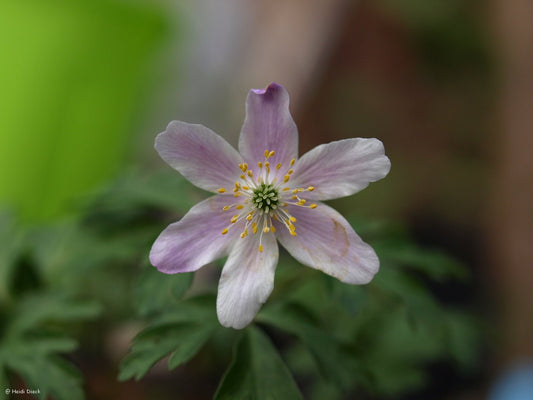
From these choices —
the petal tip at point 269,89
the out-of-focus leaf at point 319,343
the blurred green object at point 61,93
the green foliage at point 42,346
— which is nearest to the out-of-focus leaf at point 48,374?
the green foliage at point 42,346

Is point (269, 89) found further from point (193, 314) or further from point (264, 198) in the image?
point (193, 314)

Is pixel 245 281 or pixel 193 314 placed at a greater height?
pixel 245 281

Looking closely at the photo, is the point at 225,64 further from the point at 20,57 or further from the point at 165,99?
the point at 20,57

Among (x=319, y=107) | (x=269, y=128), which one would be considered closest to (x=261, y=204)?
(x=269, y=128)

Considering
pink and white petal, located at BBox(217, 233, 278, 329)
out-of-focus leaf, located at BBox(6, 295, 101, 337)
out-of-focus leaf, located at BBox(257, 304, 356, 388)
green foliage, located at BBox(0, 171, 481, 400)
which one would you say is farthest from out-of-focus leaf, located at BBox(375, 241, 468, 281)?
out-of-focus leaf, located at BBox(6, 295, 101, 337)

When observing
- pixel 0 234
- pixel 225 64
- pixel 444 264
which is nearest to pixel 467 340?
pixel 444 264

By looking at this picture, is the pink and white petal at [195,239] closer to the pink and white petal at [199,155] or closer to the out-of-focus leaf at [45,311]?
the pink and white petal at [199,155]
